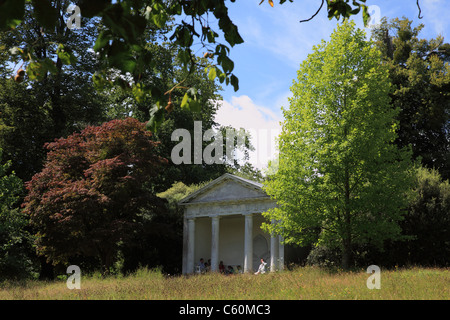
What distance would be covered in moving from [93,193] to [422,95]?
23.9 metres

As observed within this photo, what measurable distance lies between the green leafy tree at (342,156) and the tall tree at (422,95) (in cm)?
1089

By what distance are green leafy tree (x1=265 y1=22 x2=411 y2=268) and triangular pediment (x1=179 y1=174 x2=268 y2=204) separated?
717 centimetres

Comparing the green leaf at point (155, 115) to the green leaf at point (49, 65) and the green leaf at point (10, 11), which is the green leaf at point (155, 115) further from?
the green leaf at point (10, 11)

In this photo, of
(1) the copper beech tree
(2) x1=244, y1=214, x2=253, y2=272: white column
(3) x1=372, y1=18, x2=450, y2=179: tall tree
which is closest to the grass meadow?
(1) the copper beech tree

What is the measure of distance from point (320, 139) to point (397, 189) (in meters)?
4.09

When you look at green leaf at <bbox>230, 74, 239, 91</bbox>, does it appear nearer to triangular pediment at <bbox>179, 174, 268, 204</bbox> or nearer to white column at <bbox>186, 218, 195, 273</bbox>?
triangular pediment at <bbox>179, 174, 268, 204</bbox>

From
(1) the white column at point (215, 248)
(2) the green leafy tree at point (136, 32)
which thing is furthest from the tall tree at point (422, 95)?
(2) the green leafy tree at point (136, 32)

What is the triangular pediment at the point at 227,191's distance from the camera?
29.7 meters

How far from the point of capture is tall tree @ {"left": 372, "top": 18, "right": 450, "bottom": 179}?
32.5 meters

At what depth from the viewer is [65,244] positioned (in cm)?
2505

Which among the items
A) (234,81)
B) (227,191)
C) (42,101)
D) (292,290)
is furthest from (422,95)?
(234,81)

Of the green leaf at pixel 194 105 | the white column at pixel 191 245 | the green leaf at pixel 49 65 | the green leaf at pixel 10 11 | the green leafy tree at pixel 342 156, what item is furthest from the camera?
the white column at pixel 191 245

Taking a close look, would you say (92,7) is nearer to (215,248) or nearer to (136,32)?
(136,32)

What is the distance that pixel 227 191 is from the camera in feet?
102
